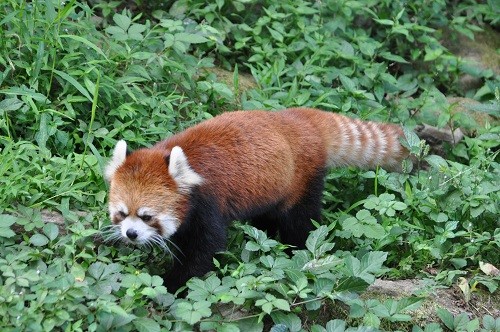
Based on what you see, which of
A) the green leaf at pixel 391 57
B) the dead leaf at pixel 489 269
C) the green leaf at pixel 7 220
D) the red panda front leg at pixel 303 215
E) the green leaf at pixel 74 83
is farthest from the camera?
the green leaf at pixel 391 57

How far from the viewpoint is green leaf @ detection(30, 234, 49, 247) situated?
4191 millimetres

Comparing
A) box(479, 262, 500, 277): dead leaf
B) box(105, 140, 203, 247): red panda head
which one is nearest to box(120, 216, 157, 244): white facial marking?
box(105, 140, 203, 247): red panda head

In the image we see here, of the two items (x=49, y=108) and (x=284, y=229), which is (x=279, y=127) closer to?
(x=284, y=229)

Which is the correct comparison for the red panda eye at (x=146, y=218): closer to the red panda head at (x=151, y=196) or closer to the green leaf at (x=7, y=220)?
the red panda head at (x=151, y=196)

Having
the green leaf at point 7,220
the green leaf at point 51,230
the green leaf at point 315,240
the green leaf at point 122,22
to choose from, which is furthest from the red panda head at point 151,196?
the green leaf at point 122,22

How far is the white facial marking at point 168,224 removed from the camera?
14.2ft

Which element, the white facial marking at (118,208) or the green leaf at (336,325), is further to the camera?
the white facial marking at (118,208)

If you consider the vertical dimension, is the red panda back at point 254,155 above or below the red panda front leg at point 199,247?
→ above

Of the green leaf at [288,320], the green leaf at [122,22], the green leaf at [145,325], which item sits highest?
the green leaf at [122,22]

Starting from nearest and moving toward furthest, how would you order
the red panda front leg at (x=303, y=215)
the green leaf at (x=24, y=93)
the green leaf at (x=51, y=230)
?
1. the green leaf at (x=51, y=230)
2. the red panda front leg at (x=303, y=215)
3. the green leaf at (x=24, y=93)

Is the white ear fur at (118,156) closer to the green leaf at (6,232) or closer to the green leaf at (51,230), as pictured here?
the green leaf at (51,230)

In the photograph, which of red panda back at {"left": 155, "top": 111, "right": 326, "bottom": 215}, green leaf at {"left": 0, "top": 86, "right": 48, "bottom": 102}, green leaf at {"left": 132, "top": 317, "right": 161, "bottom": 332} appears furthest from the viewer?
green leaf at {"left": 0, "top": 86, "right": 48, "bottom": 102}

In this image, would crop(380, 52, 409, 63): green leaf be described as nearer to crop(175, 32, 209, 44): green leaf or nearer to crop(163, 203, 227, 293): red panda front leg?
crop(175, 32, 209, 44): green leaf

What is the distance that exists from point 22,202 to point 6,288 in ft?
2.82
